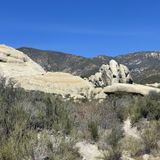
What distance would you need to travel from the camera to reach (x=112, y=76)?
4306 centimetres

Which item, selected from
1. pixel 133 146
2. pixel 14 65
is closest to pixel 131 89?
pixel 14 65

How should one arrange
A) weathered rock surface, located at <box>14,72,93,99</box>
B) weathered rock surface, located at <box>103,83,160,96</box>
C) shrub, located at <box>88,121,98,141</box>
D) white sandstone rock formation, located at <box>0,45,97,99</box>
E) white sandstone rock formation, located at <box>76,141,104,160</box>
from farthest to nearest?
white sandstone rock formation, located at <box>0,45,97,99</box>
weathered rock surface, located at <box>14,72,93,99</box>
weathered rock surface, located at <box>103,83,160,96</box>
shrub, located at <box>88,121,98,141</box>
white sandstone rock formation, located at <box>76,141,104,160</box>

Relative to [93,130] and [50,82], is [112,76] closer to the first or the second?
[50,82]

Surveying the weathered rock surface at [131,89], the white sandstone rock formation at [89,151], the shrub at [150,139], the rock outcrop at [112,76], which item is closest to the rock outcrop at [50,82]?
the weathered rock surface at [131,89]

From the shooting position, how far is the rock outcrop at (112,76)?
42125 mm

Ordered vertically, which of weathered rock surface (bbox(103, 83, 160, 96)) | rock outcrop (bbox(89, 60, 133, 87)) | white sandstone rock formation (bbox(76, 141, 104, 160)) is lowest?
white sandstone rock formation (bbox(76, 141, 104, 160))

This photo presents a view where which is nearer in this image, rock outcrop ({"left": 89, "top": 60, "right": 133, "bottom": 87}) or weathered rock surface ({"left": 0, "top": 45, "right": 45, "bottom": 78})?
weathered rock surface ({"left": 0, "top": 45, "right": 45, "bottom": 78})

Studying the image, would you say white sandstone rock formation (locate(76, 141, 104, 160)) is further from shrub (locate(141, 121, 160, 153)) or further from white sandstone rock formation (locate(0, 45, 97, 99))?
white sandstone rock formation (locate(0, 45, 97, 99))

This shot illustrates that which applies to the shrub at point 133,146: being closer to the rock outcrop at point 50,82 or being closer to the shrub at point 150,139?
the shrub at point 150,139

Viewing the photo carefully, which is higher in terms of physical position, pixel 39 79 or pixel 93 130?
pixel 39 79

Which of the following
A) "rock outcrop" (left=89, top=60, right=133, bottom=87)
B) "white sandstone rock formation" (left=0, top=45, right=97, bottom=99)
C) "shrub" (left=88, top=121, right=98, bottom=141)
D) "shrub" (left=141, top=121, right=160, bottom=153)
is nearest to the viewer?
"shrub" (left=141, top=121, right=160, bottom=153)

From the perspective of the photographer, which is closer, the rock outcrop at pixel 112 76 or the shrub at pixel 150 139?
the shrub at pixel 150 139

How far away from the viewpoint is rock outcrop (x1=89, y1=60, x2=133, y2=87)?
42125 mm

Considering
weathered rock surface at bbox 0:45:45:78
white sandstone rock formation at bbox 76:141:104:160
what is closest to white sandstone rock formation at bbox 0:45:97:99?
weathered rock surface at bbox 0:45:45:78
